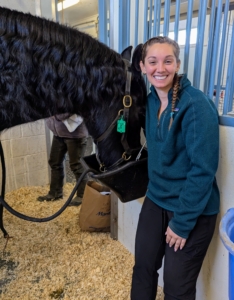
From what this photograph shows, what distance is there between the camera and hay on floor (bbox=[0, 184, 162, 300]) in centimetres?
132

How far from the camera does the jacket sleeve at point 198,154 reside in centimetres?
76

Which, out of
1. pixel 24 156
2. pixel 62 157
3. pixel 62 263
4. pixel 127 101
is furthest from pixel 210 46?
pixel 24 156

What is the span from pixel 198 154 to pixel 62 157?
1.61 meters

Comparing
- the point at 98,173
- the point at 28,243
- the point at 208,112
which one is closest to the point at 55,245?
the point at 28,243

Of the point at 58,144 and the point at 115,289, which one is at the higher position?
the point at 58,144

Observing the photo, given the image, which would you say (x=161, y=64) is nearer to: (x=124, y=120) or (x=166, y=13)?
(x=124, y=120)

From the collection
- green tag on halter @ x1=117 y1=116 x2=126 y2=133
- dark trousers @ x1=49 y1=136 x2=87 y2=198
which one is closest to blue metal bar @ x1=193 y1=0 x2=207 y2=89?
green tag on halter @ x1=117 y1=116 x2=126 y2=133

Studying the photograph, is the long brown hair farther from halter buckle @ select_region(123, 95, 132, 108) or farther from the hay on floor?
the hay on floor

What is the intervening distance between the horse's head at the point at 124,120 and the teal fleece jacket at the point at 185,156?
2.0 inches

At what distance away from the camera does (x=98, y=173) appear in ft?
3.05

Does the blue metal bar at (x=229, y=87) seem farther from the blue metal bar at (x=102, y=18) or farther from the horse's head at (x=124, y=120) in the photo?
the blue metal bar at (x=102, y=18)

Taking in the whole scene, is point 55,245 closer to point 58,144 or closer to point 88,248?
point 88,248

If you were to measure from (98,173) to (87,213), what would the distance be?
35.7 inches

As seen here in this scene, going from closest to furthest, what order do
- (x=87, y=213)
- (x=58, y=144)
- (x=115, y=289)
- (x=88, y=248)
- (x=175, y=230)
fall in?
(x=175, y=230) < (x=115, y=289) < (x=88, y=248) < (x=87, y=213) < (x=58, y=144)
